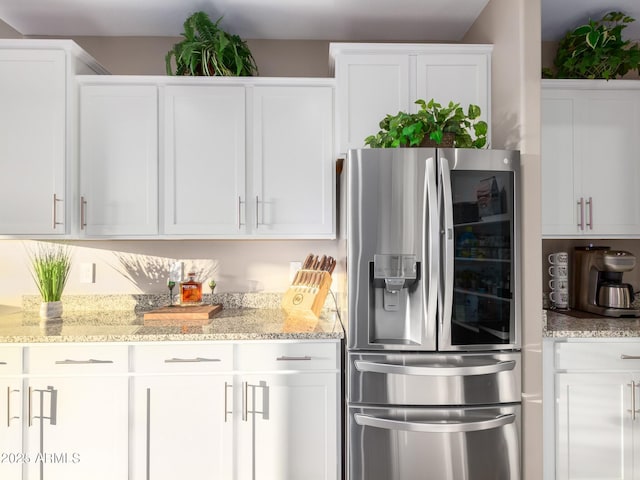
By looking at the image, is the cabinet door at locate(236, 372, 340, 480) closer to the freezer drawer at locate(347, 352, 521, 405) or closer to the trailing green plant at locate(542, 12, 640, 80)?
the freezer drawer at locate(347, 352, 521, 405)

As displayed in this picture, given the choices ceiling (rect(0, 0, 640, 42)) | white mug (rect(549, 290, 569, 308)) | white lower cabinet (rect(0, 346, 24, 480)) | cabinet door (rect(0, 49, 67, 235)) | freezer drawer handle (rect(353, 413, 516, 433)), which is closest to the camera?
freezer drawer handle (rect(353, 413, 516, 433))

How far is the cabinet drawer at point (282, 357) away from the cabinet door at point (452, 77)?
1443 millimetres

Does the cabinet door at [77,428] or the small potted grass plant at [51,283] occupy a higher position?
the small potted grass plant at [51,283]

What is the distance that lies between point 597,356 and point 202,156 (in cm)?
223

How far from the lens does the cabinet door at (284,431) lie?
6.75 ft

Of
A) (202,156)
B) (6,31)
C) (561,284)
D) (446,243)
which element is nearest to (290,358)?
(446,243)

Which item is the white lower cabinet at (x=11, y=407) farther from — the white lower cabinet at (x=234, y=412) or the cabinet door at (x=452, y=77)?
the cabinet door at (x=452, y=77)

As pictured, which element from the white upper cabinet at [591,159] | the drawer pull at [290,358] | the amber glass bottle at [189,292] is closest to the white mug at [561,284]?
the white upper cabinet at [591,159]

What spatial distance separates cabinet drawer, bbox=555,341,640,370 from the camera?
6.79 feet

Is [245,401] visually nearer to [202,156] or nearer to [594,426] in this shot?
[202,156]

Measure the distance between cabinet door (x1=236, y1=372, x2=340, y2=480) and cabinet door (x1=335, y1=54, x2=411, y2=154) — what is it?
1.27 meters

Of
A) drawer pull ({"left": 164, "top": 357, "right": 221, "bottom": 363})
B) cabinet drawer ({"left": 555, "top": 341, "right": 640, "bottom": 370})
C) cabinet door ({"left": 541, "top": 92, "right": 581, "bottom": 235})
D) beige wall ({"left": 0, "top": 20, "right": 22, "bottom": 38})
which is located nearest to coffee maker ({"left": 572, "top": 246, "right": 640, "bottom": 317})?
cabinet door ({"left": 541, "top": 92, "right": 581, "bottom": 235})

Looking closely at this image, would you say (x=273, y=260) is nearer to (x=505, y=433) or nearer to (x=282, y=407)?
(x=282, y=407)

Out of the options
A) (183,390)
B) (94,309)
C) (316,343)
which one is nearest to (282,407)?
(316,343)
